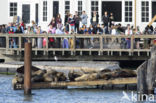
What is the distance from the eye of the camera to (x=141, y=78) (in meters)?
33.9

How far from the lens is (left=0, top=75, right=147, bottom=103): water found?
35781 mm

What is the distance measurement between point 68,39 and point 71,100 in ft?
37.9

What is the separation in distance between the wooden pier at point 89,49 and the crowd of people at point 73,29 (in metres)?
0.24

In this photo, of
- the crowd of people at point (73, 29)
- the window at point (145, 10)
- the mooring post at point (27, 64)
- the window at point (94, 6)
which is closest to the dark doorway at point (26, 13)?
the crowd of people at point (73, 29)

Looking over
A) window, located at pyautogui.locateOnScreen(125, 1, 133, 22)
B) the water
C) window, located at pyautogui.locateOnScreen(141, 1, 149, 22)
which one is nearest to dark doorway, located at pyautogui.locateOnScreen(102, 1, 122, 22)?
window, located at pyautogui.locateOnScreen(125, 1, 133, 22)

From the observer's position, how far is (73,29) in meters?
49.3

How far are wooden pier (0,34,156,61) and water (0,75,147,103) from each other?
25.2 feet

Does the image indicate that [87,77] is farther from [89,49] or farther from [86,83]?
[89,49]

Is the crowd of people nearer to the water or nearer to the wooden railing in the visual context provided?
the wooden railing

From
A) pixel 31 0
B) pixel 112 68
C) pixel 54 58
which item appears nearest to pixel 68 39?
pixel 54 58

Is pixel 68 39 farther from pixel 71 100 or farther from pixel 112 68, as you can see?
pixel 71 100

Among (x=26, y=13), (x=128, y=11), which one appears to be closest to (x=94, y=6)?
(x=128, y=11)

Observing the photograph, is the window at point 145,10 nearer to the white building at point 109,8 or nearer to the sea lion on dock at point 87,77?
the white building at point 109,8

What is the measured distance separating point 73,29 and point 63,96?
12428 millimetres
